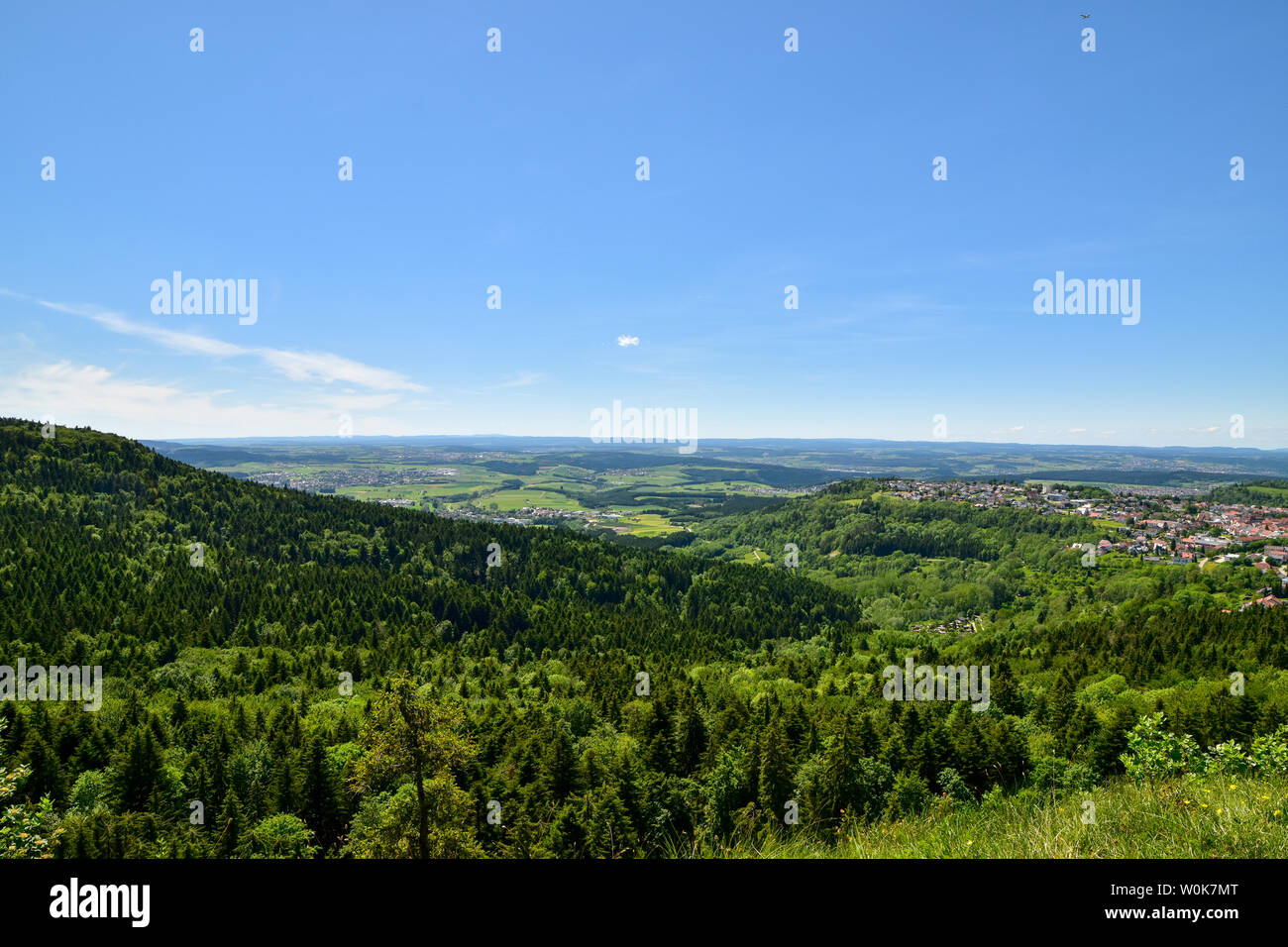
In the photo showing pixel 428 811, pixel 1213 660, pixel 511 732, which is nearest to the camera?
pixel 428 811

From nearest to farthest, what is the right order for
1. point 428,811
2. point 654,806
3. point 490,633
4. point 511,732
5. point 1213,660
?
point 428,811 → point 654,806 → point 511,732 → point 1213,660 → point 490,633

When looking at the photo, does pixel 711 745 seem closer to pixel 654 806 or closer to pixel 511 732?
pixel 654 806

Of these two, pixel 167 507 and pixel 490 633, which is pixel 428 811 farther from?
pixel 167 507
